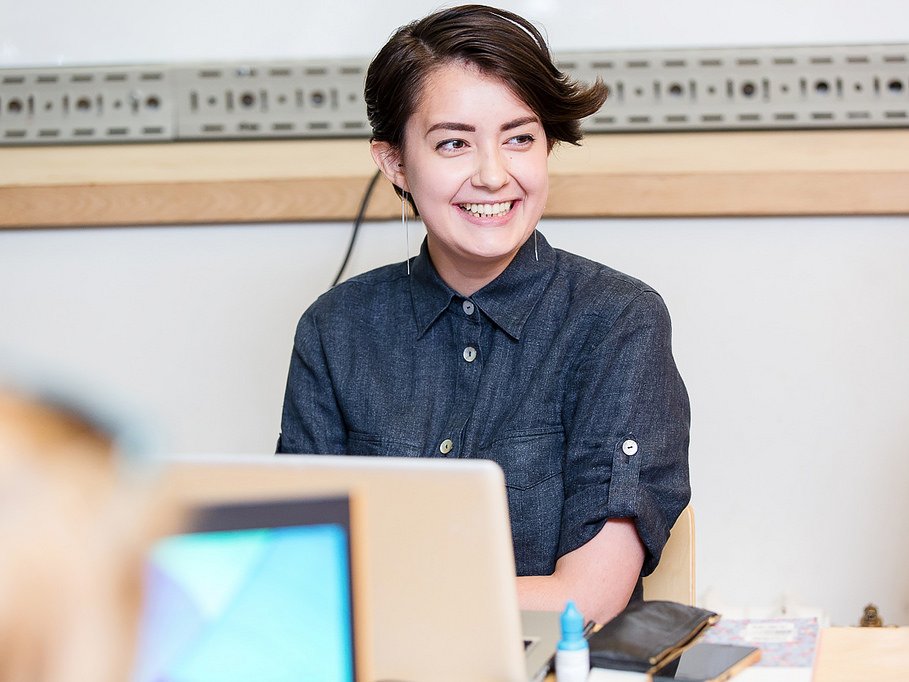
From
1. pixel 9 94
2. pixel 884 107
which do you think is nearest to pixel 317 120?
pixel 9 94

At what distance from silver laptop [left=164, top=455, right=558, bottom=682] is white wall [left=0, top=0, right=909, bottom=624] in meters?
1.15

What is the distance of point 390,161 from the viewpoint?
168cm

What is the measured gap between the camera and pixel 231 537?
0.74 metres

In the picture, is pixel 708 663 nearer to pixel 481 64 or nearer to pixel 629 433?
Result: pixel 629 433

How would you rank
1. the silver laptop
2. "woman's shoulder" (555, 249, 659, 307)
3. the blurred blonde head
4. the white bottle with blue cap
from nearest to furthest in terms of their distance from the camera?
the blurred blonde head, the silver laptop, the white bottle with blue cap, "woman's shoulder" (555, 249, 659, 307)

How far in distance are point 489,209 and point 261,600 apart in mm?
893

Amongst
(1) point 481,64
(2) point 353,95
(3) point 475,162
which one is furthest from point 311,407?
(2) point 353,95

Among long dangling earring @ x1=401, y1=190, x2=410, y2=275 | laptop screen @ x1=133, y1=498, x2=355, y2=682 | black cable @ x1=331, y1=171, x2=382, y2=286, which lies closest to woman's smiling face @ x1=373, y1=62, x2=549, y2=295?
long dangling earring @ x1=401, y1=190, x2=410, y2=275

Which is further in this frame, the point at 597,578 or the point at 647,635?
the point at 597,578

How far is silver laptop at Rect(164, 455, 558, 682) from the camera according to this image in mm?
845

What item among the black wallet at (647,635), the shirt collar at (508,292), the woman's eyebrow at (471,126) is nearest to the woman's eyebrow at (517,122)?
the woman's eyebrow at (471,126)

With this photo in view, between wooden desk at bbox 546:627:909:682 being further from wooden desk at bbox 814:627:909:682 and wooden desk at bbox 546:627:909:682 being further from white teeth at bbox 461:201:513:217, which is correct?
white teeth at bbox 461:201:513:217

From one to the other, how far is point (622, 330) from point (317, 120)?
80 centimetres

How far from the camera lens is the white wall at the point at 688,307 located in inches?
76.3
